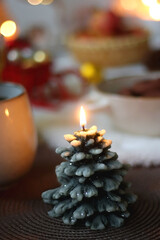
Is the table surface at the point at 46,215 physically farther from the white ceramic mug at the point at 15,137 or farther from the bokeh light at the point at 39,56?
the bokeh light at the point at 39,56

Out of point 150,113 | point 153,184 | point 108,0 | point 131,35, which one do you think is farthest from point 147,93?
point 108,0

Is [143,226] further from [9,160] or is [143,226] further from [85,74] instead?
[85,74]

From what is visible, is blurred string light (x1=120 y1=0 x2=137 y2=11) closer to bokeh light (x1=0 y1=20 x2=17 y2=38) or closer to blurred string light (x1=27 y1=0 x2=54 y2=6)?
blurred string light (x1=27 y1=0 x2=54 y2=6)

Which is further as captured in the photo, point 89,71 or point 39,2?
point 39,2

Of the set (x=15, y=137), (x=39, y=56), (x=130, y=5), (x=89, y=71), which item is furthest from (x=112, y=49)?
(x=130, y=5)

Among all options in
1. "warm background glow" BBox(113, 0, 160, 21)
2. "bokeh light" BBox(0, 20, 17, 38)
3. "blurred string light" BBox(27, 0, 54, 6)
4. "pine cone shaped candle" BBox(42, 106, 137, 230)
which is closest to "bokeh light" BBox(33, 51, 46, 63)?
"bokeh light" BBox(0, 20, 17, 38)

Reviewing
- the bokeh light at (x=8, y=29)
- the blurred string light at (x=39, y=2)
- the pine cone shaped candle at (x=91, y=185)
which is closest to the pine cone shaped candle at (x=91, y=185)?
the pine cone shaped candle at (x=91, y=185)

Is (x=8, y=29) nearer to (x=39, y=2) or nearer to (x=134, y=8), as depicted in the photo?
(x=39, y=2)
